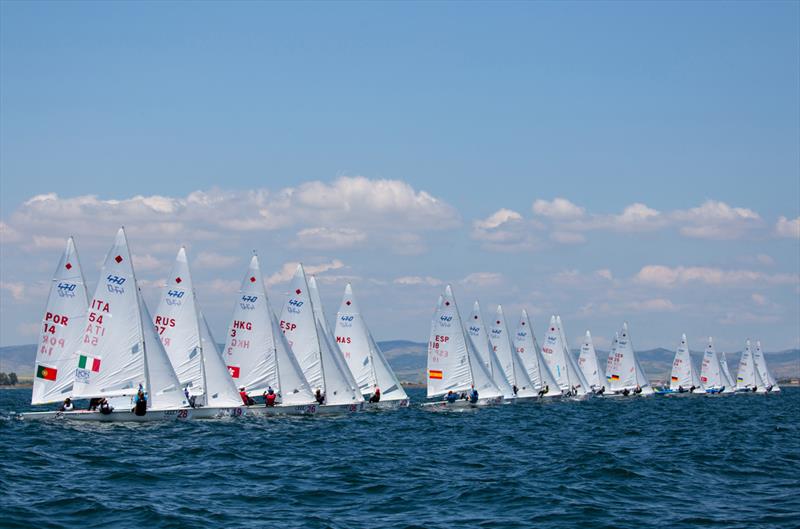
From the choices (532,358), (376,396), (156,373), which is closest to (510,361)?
(532,358)

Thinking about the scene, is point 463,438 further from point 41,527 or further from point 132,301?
point 41,527

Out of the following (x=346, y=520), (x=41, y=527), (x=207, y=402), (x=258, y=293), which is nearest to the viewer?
(x=41, y=527)

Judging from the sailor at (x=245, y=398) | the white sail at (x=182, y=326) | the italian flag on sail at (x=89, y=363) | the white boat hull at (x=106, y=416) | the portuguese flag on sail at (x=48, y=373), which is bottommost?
the white boat hull at (x=106, y=416)

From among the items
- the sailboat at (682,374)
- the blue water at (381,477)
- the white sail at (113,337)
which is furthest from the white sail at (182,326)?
the sailboat at (682,374)

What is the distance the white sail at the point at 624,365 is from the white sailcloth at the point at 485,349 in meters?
41.2

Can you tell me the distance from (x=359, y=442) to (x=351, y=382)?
19.1 meters

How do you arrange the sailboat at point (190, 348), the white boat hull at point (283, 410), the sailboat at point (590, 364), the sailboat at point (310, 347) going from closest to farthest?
the sailboat at point (190, 348), the white boat hull at point (283, 410), the sailboat at point (310, 347), the sailboat at point (590, 364)

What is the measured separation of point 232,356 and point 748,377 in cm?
12432

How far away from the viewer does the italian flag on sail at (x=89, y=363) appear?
140 feet

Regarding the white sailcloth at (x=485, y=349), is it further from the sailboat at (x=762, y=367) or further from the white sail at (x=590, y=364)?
the sailboat at (x=762, y=367)

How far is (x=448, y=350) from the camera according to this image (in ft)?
218

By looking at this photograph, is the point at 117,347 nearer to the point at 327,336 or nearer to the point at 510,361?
the point at 327,336

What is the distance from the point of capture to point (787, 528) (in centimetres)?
2138

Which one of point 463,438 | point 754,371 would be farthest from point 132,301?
point 754,371
